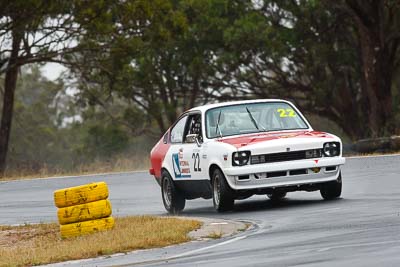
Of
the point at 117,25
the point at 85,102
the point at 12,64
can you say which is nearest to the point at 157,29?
the point at 117,25

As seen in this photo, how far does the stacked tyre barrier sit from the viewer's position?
14664 mm

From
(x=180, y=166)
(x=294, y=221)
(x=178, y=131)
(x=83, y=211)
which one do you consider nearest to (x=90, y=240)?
(x=83, y=211)

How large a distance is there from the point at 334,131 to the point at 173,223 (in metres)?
52.1

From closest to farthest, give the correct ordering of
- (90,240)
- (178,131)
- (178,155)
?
(90,240) → (178,155) → (178,131)

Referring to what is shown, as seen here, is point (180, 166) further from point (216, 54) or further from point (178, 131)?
point (216, 54)

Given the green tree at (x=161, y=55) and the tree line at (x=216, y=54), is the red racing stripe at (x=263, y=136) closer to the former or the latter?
the tree line at (x=216, y=54)

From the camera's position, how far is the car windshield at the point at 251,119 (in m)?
17.0

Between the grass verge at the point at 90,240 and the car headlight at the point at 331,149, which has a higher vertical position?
the car headlight at the point at 331,149

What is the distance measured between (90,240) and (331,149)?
4.10 metres

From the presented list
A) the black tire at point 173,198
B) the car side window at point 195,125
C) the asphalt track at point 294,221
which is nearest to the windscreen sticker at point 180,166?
the black tire at point 173,198

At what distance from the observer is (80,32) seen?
1547 inches

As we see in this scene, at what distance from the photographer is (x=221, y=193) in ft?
52.7

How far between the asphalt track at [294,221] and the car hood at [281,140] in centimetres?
87

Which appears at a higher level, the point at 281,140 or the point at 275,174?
the point at 281,140
